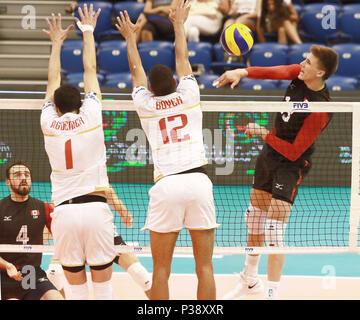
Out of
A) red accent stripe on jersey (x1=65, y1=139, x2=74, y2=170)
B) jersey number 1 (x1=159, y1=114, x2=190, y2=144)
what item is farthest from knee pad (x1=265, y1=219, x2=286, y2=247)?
red accent stripe on jersey (x1=65, y1=139, x2=74, y2=170)

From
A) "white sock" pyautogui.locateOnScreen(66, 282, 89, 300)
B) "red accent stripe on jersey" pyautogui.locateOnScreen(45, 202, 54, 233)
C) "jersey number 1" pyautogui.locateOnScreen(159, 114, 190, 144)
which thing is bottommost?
"white sock" pyautogui.locateOnScreen(66, 282, 89, 300)

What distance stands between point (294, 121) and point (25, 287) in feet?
10.1

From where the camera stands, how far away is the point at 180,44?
555 cm

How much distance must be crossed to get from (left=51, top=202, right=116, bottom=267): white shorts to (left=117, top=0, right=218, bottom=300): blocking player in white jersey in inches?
15.5

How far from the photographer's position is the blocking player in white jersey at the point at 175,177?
5.25 metres

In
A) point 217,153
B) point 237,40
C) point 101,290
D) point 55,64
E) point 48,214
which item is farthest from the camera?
point 217,153

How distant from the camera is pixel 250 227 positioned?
22.5 feet

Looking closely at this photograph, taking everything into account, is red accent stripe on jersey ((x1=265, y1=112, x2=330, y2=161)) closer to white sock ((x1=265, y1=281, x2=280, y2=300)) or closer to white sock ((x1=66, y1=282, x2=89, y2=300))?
white sock ((x1=265, y1=281, x2=280, y2=300))

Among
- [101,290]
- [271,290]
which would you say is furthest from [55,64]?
[271,290]

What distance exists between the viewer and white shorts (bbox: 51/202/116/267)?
16.9ft

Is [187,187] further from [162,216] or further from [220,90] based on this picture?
[220,90]

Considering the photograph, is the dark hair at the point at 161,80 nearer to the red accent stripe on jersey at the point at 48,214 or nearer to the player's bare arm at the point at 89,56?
the player's bare arm at the point at 89,56

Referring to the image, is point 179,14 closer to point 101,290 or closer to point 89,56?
point 89,56

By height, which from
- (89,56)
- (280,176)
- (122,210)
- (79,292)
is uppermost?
(89,56)
